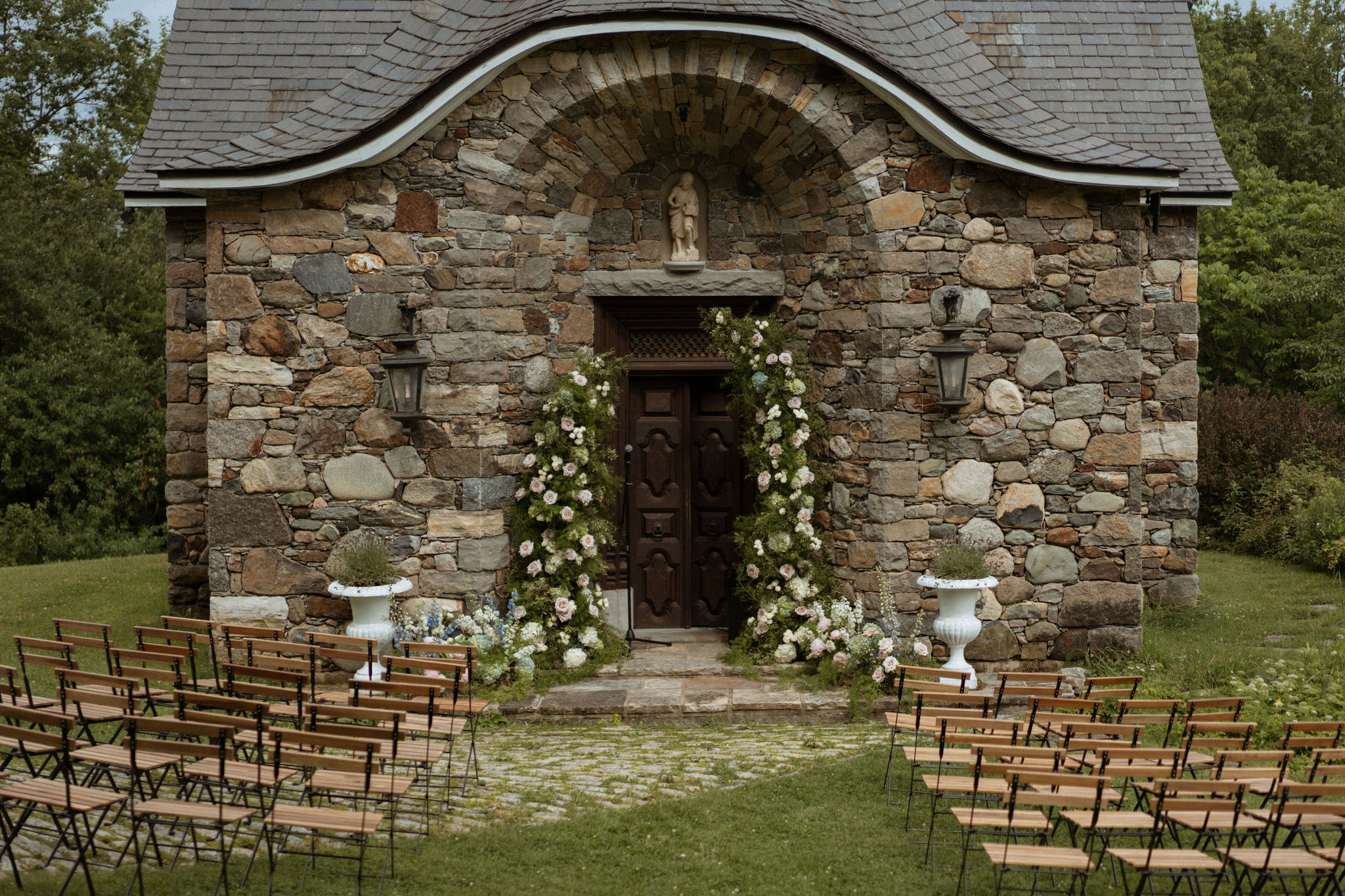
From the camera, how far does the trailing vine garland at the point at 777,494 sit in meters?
8.34

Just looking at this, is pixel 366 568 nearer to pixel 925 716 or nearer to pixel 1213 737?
pixel 925 716

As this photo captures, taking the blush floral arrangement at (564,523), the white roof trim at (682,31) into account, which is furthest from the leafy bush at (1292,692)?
the blush floral arrangement at (564,523)

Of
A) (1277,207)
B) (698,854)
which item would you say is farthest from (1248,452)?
(698,854)

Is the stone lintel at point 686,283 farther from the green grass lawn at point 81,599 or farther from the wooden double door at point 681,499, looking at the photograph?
the green grass lawn at point 81,599

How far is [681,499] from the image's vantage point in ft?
31.3

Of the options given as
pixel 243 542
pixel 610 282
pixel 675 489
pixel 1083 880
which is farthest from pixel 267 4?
pixel 1083 880

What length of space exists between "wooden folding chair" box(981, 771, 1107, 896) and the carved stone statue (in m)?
5.53

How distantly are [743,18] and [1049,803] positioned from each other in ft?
18.4

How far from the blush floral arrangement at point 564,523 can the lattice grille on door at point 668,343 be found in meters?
0.98

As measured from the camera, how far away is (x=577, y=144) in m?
8.48

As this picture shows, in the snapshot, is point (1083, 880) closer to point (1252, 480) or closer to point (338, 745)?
point (338, 745)

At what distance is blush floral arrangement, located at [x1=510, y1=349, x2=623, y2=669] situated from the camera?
820 centimetres

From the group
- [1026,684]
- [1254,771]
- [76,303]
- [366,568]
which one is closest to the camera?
[1254,771]

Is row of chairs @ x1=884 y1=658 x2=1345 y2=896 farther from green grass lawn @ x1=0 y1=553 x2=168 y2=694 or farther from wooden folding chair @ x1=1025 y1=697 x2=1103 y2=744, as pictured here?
green grass lawn @ x1=0 y1=553 x2=168 y2=694
